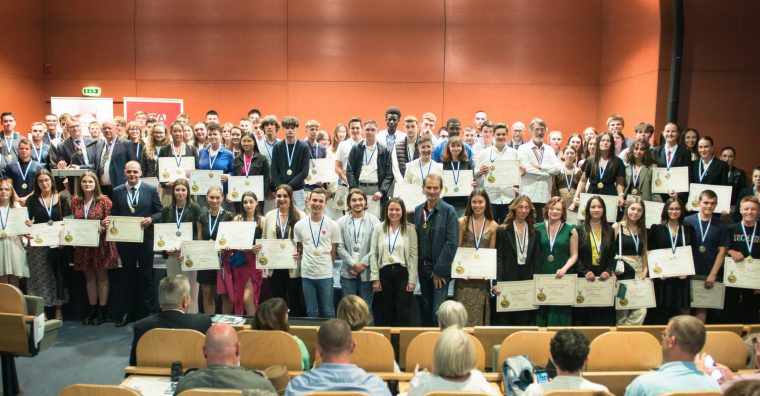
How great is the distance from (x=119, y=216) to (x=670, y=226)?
5907mm

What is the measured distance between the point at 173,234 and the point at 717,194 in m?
6.12

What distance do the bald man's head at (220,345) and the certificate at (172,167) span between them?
4.44 meters

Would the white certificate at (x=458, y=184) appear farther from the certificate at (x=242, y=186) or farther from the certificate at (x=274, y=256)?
the certificate at (x=242, y=186)

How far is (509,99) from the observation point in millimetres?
11703

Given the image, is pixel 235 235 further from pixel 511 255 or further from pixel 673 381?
pixel 673 381

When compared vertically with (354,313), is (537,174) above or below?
above

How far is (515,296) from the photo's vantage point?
5.56 m

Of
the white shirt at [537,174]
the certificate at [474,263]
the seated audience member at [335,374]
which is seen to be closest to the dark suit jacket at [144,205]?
the certificate at [474,263]

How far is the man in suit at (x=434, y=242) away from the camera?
223 inches

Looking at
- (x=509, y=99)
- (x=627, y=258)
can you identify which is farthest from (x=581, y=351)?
(x=509, y=99)

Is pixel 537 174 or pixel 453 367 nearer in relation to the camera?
pixel 453 367

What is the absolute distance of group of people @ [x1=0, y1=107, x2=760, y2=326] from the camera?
5715 millimetres

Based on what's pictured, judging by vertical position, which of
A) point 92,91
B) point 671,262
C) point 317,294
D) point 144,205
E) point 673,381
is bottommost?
point 317,294

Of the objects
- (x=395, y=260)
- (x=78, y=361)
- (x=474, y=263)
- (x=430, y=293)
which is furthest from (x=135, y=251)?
(x=474, y=263)
